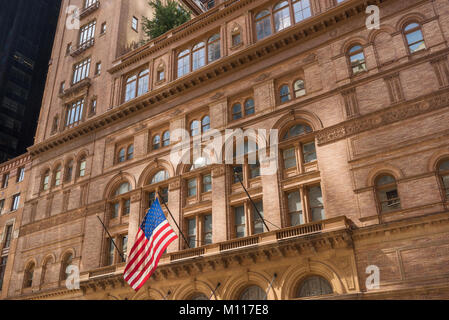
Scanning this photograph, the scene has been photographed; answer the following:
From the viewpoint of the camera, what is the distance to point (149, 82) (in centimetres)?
3341

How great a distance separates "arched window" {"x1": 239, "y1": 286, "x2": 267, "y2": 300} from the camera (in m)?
21.3

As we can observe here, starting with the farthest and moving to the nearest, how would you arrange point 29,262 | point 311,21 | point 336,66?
point 29,262 < point 311,21 < point 336,66

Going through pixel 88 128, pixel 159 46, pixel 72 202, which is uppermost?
pixel 159 46

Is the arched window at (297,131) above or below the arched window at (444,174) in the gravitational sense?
above

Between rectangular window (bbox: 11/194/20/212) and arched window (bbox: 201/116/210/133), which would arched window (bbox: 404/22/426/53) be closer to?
arched window (bbox: 201/116/210/133)

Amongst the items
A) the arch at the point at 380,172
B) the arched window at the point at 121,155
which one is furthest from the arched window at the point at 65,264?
the arch at the point at 380,172

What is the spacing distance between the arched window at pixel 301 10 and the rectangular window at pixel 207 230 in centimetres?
1375

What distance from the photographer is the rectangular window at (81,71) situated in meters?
39.6

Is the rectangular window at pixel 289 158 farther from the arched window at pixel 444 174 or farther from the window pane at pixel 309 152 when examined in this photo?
the arched window at pixel 444 174

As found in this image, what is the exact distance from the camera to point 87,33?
42188 millimetres

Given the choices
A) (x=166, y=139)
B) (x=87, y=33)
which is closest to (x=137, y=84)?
(x=166, y=139)
